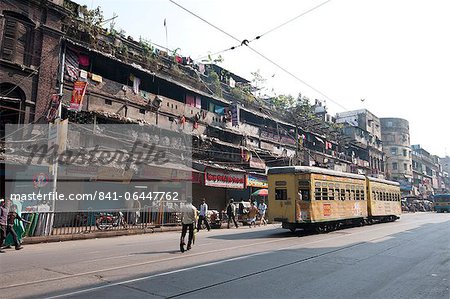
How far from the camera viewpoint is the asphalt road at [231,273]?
5.87 metres

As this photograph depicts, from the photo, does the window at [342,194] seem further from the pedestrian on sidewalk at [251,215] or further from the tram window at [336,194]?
the pedestrian on sidewalk at [251,215]

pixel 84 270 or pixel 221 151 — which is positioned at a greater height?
pixel 221 151

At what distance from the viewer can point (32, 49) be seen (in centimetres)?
1784

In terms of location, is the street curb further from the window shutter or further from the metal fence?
the window shutter

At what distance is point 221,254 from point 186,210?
188 cm

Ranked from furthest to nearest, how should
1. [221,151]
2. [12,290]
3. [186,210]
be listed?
[221,151] < [186,210] < [12,290]

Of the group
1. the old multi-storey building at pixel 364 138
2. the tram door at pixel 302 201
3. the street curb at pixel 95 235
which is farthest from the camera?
the old multi-storey building at pixel 364 138

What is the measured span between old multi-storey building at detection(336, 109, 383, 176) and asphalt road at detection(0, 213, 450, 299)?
46.4m

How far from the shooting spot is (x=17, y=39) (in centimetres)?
1733

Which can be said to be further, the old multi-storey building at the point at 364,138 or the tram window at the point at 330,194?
the old multi-storey building at the point at 364,138

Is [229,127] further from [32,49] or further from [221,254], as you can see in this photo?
[221,254]

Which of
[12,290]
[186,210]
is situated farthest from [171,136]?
[12,290]

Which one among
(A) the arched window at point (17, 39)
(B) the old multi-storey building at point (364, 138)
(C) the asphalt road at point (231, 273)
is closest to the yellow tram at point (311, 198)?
(C) the asphalt road at point (231, 273)

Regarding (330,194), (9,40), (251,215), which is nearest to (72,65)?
(9,40)
